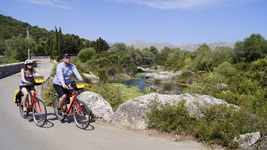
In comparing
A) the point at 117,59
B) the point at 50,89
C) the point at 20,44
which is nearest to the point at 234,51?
the point at 117,59

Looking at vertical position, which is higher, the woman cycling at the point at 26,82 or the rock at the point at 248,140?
the woman cycling at the point at 26,82

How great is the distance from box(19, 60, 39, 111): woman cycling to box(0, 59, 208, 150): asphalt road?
836 mm

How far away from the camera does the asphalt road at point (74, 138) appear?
555 centimetres

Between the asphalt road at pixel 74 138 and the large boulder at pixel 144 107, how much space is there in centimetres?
32

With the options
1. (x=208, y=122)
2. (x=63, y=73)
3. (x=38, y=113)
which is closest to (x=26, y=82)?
(x=38, y=113)

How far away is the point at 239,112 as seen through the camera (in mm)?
6312

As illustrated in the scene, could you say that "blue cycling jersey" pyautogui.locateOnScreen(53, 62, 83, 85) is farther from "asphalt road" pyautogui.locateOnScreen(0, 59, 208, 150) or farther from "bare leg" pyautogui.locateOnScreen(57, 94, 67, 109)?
"asphalt road" pyautogui.locateOnScreen(0, 59, 208, 150)

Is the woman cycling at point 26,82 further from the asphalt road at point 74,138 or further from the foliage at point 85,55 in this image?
the foliage at point 85,55

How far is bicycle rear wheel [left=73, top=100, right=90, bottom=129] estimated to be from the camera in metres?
6.72

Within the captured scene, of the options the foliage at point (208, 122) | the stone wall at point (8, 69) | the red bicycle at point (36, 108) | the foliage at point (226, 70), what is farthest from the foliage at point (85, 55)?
the foliage at point (208, 122)

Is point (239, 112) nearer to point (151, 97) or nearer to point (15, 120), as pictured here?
point (151, 97)

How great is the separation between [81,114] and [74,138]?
3.02 ft

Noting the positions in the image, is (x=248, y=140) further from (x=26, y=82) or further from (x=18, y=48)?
(x=18, y=48)

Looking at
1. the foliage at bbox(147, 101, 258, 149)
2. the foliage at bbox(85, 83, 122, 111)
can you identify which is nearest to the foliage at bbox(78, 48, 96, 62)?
the foliage at bbox(85, 83, 122, 111)
